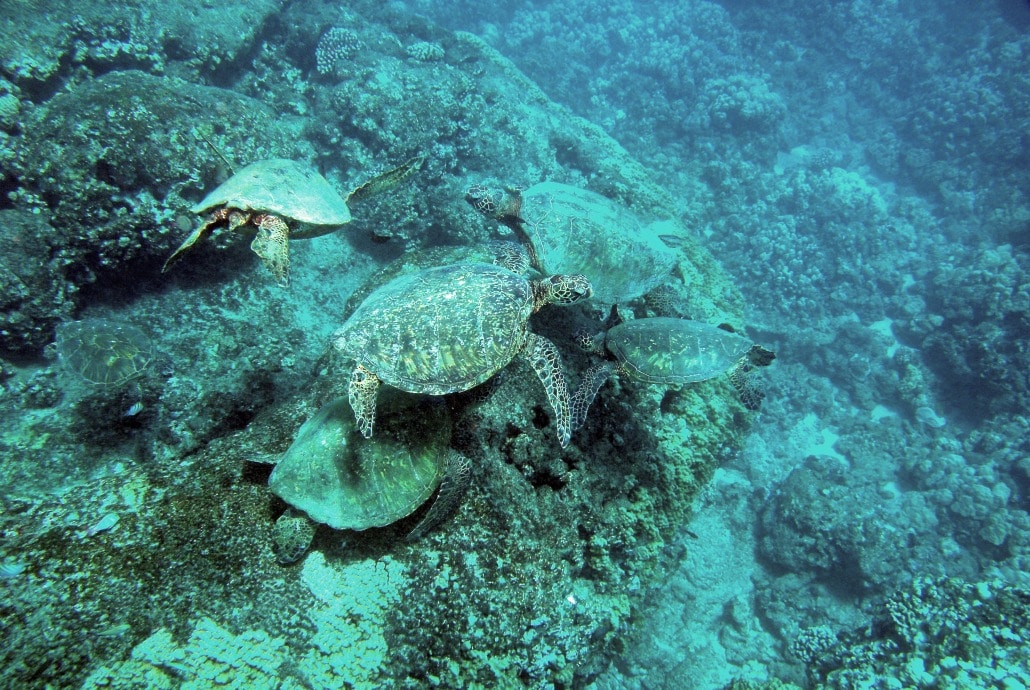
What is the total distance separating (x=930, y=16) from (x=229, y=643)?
3696 cm

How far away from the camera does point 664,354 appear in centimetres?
448

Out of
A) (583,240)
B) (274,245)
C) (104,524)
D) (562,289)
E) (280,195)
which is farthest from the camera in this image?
(583,240)

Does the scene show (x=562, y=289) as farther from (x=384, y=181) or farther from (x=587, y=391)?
(x=384, y=181)

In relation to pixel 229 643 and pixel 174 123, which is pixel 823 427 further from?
pixel 174 123

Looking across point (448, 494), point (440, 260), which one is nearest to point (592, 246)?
point (440, 260)

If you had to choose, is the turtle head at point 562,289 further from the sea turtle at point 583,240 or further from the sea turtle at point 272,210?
the sea turtle at point 272,210

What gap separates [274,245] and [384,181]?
6.19ft

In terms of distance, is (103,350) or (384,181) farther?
(384,181)

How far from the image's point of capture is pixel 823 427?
41.2ft

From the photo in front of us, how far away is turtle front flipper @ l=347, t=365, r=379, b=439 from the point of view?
11.4 ft

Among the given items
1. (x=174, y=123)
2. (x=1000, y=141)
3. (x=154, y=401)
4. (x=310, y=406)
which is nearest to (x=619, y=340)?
(x=310, y=406)

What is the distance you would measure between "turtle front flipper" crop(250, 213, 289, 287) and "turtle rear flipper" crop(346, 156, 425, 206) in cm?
124

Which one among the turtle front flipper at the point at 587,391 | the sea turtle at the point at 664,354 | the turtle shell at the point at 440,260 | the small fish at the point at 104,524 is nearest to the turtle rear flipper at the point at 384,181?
the turtle shell at the point at 440,260

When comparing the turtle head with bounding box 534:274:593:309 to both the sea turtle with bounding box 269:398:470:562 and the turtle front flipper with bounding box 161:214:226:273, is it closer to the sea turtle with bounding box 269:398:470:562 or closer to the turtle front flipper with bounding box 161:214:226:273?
the sea turtle with bounding box 269:398:470:562
